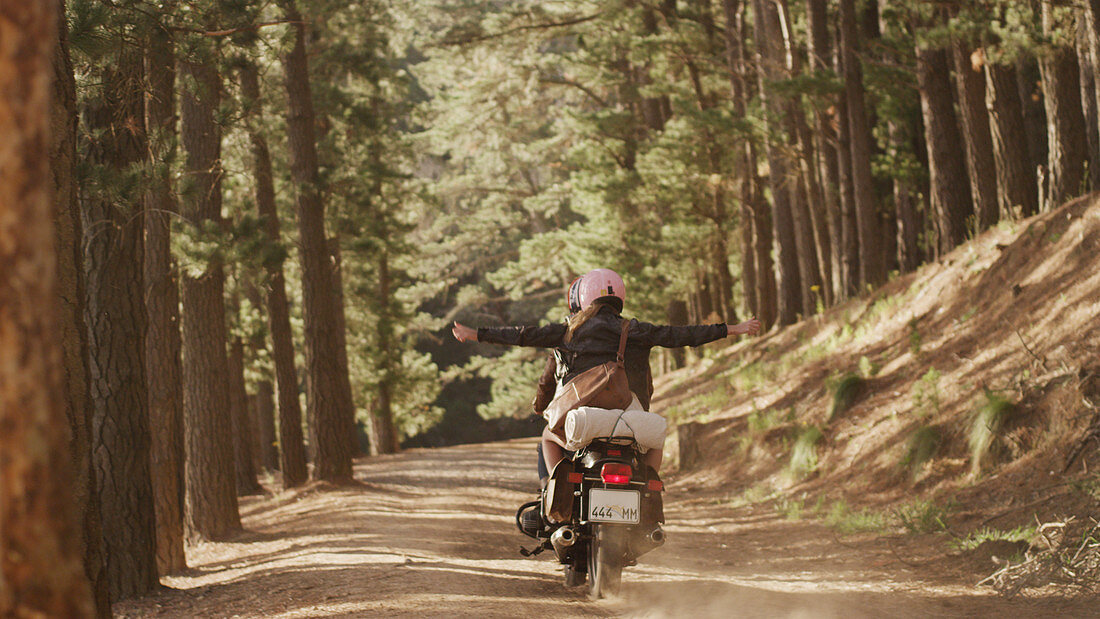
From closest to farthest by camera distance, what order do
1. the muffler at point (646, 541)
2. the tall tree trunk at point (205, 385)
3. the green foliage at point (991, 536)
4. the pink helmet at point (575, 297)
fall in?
the muffler at point (646, 541)
the pink helmet at point (575, 297)
the green foliage at point (991, 536)
the tall tree trunk at point (205, 385)

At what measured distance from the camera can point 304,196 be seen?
53.3 feet

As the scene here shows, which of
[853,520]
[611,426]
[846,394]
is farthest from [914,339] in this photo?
[611,426]

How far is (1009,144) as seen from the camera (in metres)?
14.6

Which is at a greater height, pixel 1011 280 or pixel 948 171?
pixel 948 171

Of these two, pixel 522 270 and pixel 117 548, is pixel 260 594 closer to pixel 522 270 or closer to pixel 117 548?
pixel 117 548

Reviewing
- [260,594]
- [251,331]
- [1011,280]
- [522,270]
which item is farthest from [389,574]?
[522,270]

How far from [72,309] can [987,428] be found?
26.0ft

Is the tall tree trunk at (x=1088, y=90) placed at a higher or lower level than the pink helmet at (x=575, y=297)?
higher

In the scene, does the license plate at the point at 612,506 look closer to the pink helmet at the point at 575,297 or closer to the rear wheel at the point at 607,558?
the rear wheel at the point at 607,558

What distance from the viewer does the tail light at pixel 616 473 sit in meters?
6.25

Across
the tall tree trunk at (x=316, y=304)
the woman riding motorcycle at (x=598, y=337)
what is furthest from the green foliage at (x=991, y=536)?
the tall tree trunk at (x=316, y=304)

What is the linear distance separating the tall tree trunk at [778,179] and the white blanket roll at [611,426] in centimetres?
1368

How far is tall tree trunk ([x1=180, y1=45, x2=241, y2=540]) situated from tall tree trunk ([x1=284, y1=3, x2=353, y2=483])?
3.67 metres

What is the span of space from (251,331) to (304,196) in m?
5.66
